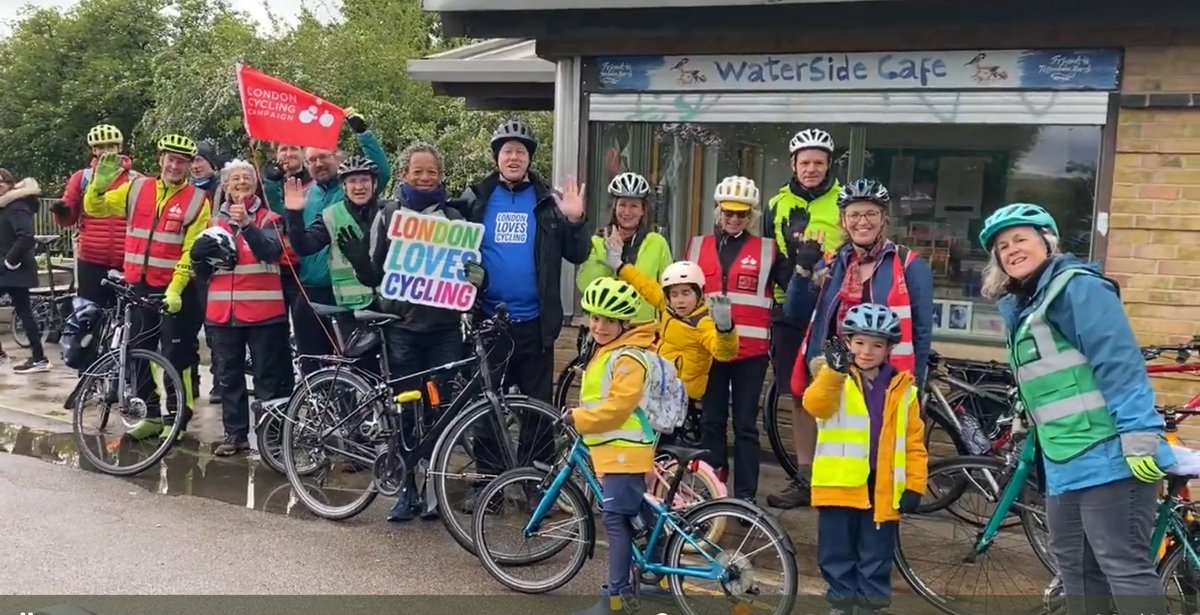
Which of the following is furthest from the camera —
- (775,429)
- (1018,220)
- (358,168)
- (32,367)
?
(32,367)

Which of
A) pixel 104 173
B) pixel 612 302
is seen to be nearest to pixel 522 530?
pixel 612 302

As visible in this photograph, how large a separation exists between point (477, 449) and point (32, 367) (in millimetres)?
6819

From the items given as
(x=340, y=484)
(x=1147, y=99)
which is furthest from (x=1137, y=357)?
(x=340, y=484)

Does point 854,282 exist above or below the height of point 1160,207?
below

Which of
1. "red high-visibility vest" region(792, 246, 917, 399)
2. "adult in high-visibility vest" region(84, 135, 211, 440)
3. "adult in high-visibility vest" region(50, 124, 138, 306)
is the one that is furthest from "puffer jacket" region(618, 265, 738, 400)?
"adult in high-visibility vest" region(50, 124, 138, 306)

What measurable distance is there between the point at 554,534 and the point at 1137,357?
2679 mm

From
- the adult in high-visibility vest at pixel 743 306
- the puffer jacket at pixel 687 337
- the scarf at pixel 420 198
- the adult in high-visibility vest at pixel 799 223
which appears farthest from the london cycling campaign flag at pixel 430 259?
the adult in high-visibility vest at pixel 799 223

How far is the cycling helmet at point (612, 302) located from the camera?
4.34 meters

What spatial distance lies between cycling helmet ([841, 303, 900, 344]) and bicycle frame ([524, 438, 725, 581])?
3.37 feet

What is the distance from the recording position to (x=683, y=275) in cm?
520

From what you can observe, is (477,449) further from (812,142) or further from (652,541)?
(812,142)

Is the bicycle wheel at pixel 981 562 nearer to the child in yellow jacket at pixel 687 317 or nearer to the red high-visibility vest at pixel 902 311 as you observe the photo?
the red high-visibility vest at pixel 902 311

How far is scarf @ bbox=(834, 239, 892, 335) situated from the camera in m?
4.72

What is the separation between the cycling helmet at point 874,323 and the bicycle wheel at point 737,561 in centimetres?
87
